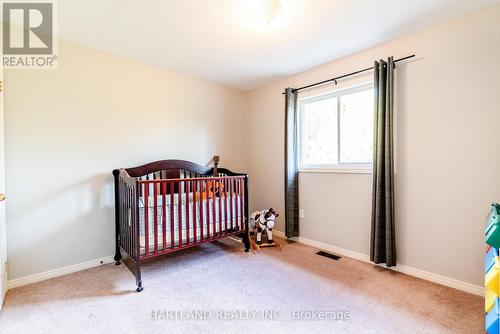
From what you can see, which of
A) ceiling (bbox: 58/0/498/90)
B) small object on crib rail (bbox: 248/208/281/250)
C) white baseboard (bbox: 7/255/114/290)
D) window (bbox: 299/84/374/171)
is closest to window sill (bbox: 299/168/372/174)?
window (bbox: 299/84/374/171)

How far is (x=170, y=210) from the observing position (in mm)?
2248

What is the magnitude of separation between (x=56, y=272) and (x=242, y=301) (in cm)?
180

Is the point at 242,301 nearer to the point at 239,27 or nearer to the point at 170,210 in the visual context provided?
the point at 170,210

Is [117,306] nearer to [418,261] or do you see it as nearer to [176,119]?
[176,119]

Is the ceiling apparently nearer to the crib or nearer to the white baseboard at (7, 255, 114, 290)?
the crib

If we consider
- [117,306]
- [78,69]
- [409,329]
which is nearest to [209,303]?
[117,306]

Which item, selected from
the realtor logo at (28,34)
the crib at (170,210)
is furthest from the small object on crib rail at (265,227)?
the realtor logo at (28,34)

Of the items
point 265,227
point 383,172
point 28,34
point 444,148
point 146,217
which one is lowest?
point 265,227

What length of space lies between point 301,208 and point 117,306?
2.22 metres

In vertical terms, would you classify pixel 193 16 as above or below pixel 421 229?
above

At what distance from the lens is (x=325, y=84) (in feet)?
9.32

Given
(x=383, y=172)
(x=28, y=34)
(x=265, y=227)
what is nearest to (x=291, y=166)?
(x=265, y=227)

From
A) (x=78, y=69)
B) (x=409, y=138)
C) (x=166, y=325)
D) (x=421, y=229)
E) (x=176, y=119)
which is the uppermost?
(x=78, y=69)

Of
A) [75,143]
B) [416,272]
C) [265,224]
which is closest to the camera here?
[416,272]
